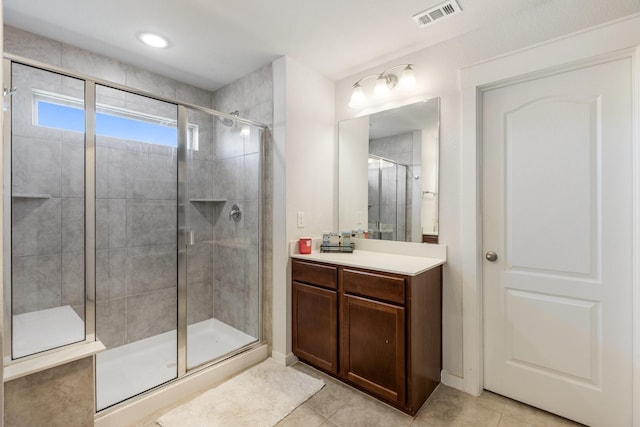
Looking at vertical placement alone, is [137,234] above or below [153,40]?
below

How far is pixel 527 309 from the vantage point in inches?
78.0

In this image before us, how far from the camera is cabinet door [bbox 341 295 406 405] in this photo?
1872mm

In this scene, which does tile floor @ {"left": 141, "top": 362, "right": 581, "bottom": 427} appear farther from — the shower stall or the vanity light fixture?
the vanity light fixture

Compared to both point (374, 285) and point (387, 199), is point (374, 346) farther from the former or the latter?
point (387, 199)

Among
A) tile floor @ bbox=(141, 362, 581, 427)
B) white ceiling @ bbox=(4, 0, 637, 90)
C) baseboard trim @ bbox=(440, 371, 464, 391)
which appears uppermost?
white ceiling @ bbox=(4, 0, 637, 90)

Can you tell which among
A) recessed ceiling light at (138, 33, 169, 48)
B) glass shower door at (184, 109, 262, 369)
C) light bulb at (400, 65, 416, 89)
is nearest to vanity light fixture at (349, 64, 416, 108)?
light bulb at (400, 65, 416, 89)

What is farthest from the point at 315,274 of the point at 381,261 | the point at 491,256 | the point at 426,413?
the point at 491,256

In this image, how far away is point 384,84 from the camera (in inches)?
97.0

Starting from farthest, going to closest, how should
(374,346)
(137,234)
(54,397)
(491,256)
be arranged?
1. (137,234)
2. (491,256)
3. (374,346)
4. (54,397)

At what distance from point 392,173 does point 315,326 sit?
1326mm

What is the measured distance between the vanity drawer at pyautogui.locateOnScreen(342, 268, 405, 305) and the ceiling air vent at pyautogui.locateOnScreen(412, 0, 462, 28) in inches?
63.3

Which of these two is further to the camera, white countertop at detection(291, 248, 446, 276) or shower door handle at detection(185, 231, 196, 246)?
shower door handle at detection(185, 231, 196, 246)

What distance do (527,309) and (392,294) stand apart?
87cm

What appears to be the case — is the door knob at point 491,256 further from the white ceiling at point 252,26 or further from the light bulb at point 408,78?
the white ceiling at point 252,26
